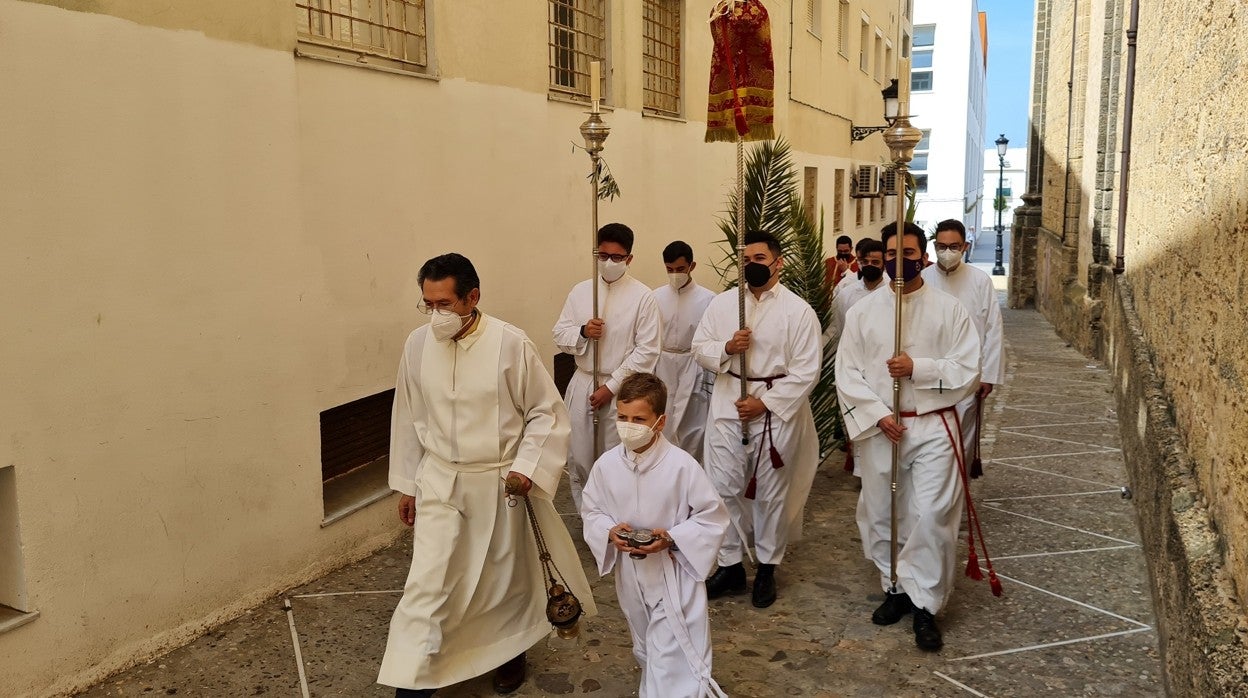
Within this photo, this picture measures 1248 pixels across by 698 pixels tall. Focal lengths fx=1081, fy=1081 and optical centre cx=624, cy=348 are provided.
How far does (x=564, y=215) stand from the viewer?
28.3 feet

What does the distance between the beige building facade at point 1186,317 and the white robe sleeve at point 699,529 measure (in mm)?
1641

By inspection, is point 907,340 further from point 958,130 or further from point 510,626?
point 958,130

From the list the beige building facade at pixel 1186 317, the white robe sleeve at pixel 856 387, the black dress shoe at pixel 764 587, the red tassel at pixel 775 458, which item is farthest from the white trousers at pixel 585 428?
the beige building facade at pixel 1186 317

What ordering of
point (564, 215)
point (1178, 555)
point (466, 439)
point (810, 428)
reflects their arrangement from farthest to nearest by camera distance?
point (564, 215) < point (810, 428) < point (466, 439) < point (1178, 555)

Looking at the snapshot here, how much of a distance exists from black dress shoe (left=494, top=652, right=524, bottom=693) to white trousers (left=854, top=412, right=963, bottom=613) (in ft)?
6.25

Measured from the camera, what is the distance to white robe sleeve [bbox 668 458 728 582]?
4.09 meters

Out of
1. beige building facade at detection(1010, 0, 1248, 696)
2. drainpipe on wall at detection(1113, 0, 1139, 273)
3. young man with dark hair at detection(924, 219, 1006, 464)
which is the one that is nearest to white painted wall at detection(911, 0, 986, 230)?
beige building facade at detection(1010, 0, 1248, 696)

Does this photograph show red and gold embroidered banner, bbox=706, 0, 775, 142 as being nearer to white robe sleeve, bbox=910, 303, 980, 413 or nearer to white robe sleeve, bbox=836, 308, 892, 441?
white robe sleeve, bbox=836, 308, 892, 441

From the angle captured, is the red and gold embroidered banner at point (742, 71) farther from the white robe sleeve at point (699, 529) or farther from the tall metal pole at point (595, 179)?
the white robe sleeve at point (699, 529)

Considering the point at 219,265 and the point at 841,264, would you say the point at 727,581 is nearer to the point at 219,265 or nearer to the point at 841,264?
the point at 219,265

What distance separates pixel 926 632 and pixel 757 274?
2101mm

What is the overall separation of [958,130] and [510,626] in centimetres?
4422

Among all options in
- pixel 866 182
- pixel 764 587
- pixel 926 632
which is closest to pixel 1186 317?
pixel 926 632

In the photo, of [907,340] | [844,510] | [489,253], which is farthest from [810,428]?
[489,253]
